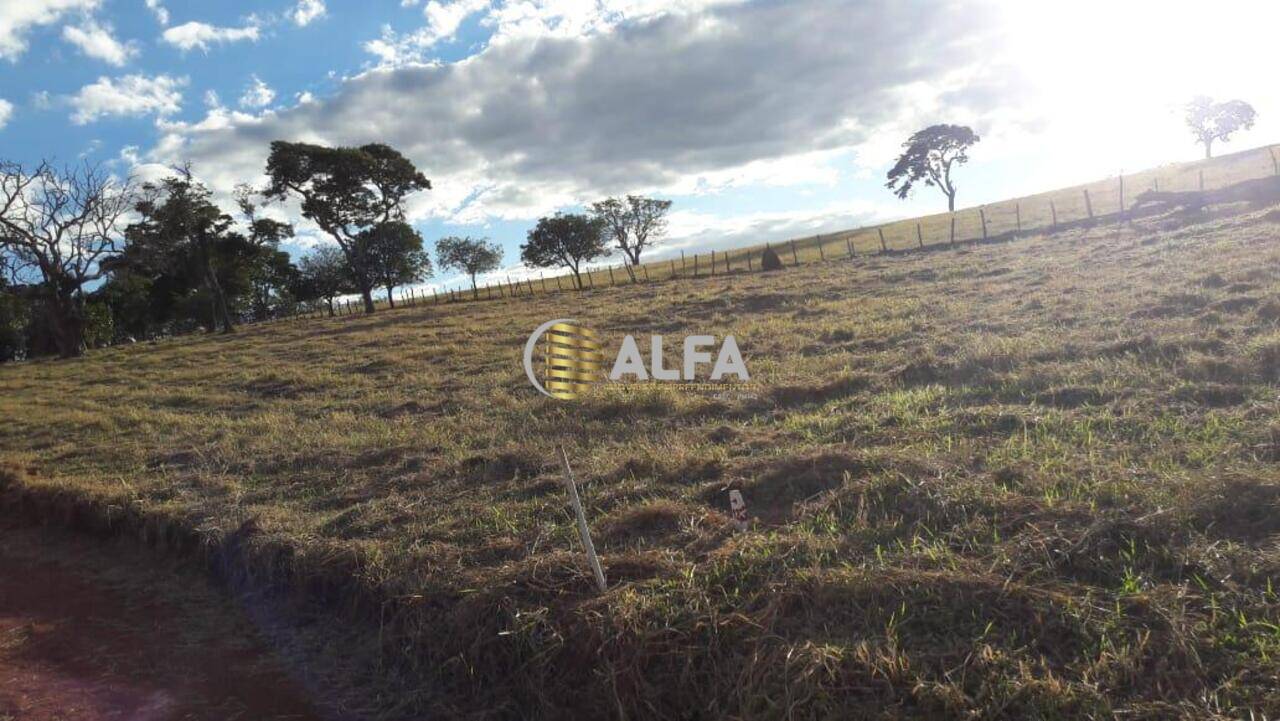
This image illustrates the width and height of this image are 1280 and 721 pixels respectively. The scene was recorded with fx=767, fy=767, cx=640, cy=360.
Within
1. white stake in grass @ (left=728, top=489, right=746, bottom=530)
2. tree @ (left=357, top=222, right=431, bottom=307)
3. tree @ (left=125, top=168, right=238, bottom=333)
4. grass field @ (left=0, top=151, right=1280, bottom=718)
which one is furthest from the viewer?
tree @ (left=357, top=222, right=431, bottom=307)

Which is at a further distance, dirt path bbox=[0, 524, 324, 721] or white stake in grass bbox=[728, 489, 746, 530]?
white stake in grass bbox=[728, 489, 746, 530]

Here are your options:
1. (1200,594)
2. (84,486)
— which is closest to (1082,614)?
(1200,594)

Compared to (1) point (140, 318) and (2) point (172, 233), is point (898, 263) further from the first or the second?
(1) point (140, 318)

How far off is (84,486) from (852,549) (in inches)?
327

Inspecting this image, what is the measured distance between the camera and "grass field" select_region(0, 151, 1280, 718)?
332 centimetres

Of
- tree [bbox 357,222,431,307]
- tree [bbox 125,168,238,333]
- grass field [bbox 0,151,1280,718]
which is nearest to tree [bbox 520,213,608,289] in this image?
tree [bbox 357,222,431,307]

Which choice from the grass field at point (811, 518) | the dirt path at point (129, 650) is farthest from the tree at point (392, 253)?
the dirt path at point (129, 650)

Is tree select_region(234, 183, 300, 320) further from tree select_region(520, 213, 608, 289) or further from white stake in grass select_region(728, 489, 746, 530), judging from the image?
white stake in grass select_region(728, 489, 746, 530)

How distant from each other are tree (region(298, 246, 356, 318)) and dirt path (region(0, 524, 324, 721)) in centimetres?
5597

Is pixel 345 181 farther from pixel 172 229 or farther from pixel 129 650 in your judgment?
pixel 129 650

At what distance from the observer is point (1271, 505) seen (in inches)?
158

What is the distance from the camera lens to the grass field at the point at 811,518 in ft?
10.9

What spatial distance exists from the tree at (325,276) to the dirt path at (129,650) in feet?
184

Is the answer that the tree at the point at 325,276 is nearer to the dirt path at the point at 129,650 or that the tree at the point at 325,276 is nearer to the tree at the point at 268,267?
the tree at the point at 268,267
